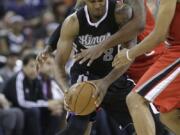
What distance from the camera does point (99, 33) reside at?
267 inches

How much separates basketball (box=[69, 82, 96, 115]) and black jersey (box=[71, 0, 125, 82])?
1.14 feet

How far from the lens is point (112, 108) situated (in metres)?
7.02

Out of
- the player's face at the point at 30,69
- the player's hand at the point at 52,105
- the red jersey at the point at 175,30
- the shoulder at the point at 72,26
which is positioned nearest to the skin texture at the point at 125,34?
the shoulder at the point at 72,26

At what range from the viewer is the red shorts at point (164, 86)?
5.88m

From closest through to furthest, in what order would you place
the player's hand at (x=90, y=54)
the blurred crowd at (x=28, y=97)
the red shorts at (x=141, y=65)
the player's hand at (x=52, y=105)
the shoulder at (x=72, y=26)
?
the player's hand at (x=90, y=54)
the shoulder at (x=72, y=26)
the red shorts at (x=141, y=65)
the blurred crowd at (x=28, y=97)
the player's hand at (x=52, y=105)

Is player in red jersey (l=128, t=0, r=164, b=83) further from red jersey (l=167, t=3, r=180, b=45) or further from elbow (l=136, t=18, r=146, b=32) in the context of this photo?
red jersey (l=167, t=3, r=180, b=45)

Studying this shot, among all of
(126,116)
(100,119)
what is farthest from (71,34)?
(100,119)

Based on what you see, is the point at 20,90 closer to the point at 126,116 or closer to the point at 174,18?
the point at 126,116

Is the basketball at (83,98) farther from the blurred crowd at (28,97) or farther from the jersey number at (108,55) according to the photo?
the blurred crowd at (28,97)

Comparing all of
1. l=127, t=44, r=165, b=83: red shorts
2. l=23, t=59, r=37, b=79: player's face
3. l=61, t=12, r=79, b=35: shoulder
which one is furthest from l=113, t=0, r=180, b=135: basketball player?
l=23, t=59, r=37, b=79: player's face

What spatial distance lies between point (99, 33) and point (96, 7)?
29cm

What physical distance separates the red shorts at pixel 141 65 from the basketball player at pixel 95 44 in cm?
11

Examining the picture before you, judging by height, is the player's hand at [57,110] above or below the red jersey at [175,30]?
below

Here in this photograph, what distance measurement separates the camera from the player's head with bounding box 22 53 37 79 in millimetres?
9945
